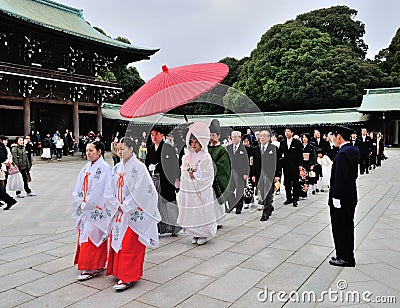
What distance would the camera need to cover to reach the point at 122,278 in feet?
12.6

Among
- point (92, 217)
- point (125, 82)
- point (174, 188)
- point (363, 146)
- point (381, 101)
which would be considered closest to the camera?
point (92, 217)

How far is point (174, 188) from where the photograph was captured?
6.11 m

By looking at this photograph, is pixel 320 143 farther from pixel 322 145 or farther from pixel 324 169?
pixel 324 169

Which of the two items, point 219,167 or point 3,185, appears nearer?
point 219,167

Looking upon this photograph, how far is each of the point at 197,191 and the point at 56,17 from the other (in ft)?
78.8

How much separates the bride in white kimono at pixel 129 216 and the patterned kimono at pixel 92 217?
100mm

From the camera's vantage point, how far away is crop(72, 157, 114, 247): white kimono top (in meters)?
4.12

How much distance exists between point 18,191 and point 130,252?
7.09 m

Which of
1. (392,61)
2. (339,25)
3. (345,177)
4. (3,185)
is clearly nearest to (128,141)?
(345,177)

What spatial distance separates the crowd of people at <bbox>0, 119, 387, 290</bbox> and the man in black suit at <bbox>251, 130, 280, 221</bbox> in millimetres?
21

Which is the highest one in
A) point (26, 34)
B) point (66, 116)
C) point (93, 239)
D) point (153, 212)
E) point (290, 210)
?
point (26, 34)

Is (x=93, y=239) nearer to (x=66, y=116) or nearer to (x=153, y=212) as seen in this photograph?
(x=153, y=212)

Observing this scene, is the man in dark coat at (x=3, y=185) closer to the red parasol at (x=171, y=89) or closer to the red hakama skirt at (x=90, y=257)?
the red hakama skirt at (x=90, y=257)

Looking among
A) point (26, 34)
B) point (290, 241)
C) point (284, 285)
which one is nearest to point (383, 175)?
point (290, 241)
